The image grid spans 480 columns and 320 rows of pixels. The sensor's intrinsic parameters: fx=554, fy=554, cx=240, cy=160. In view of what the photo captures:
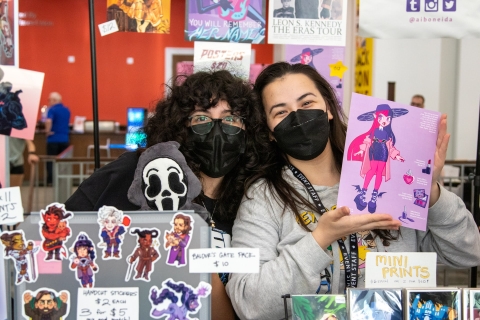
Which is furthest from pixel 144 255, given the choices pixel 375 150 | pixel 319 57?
pixel 319 57

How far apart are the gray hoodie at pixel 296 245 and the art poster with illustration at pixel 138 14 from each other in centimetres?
93

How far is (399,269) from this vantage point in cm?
160

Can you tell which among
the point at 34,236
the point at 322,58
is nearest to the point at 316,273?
the point at 34,236

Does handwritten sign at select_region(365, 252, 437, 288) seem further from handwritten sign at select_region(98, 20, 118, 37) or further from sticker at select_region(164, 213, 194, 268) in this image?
handwritten sign at select_region(98, 20, 118, 37)

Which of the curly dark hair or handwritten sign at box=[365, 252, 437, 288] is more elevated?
the curly dark hair

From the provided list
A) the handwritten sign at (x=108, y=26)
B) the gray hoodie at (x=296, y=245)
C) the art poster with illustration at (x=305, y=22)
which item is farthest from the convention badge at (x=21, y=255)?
the art poster with illustration at (x=305, y=22)

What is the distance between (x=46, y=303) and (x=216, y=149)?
71cm

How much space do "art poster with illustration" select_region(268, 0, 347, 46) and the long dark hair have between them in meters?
0.47

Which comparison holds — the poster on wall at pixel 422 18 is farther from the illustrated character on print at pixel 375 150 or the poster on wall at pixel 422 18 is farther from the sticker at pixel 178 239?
the sticker at pixel 178 239

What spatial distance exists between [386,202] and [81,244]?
0.89 meters

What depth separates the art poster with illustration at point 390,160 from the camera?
166 cm

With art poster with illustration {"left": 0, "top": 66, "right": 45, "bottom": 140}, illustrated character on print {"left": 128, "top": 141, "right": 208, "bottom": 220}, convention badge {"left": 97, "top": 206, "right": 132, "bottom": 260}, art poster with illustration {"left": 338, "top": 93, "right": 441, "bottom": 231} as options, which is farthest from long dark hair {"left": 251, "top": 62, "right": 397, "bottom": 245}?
art poster with illustration {"left": 0, "top": 66, "right": 45, "bottom": 140}

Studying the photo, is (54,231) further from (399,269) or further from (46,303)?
(399,269)

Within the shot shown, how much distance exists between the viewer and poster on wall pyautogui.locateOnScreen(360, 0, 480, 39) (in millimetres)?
2279
